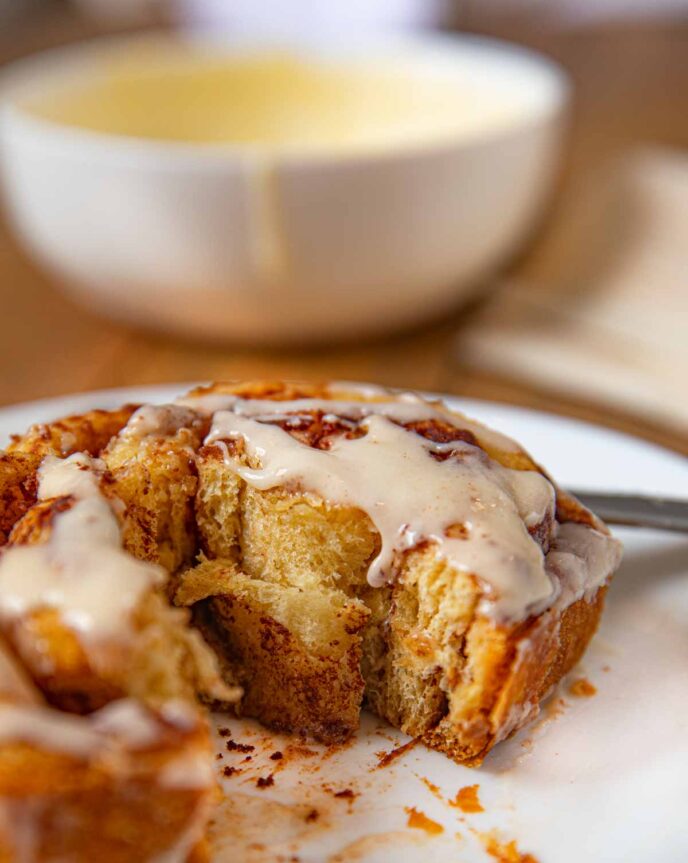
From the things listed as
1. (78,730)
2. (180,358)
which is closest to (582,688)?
(78,730)

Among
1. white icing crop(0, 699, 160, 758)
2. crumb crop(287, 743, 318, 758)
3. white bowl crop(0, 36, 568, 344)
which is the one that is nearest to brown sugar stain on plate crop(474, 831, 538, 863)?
crumb crop(287, 743, 318, 758)

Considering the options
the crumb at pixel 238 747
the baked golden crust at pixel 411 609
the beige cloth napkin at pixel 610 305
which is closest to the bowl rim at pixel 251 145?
the beige cloth napkin at pixel 610 305

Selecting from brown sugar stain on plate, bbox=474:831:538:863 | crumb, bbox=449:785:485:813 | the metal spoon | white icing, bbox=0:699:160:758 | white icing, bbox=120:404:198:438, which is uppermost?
white icing, bbox=0:699:160:758

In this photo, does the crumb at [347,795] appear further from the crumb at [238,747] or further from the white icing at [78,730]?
the white icing at [78,730]

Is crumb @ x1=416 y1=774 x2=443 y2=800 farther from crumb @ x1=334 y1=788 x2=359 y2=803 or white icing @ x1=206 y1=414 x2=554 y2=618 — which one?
white icing @ x1=206 y1=414 x2=554 y2=618

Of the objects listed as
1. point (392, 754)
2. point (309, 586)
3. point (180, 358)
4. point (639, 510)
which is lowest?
point (180, 358)

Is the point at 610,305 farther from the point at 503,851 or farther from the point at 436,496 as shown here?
the point at 503,851
